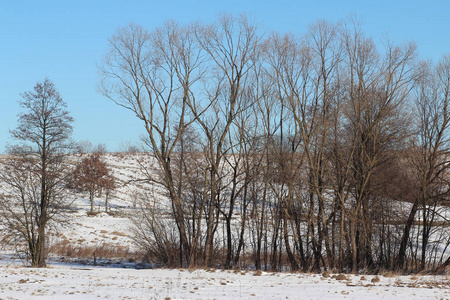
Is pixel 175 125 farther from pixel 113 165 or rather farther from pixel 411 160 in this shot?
pixel 113 165

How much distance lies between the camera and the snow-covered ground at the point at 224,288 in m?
11.4

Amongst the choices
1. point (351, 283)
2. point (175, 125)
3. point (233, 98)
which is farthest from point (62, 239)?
point (351, 283)

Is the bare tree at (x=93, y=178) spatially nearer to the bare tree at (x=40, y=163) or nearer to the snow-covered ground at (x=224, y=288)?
the bare tree at (x=40, y=163)

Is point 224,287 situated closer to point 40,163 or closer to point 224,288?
point 224,288

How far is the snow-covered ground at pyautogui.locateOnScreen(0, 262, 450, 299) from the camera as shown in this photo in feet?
37.4

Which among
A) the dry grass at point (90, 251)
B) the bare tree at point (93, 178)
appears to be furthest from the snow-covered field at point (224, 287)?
the bare tree at point (93, 178)

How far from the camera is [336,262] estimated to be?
78.2 feet

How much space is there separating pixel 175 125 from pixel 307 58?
8219mm

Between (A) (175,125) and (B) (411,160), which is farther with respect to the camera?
(A) (175,125)

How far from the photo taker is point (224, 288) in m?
13.1

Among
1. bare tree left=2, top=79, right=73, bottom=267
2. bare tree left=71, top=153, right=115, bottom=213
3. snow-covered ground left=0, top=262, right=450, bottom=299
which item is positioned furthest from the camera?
bare tree left=71, top=153, right=115, bottom=213

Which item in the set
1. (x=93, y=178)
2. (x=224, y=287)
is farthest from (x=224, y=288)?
(x=93, y=178)

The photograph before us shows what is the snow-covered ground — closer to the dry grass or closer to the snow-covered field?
the snow-covered field

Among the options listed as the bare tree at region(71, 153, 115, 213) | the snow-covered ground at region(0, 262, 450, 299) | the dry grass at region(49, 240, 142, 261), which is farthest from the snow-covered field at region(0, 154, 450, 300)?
the bare tree at region(71, 153, 115, 213)
